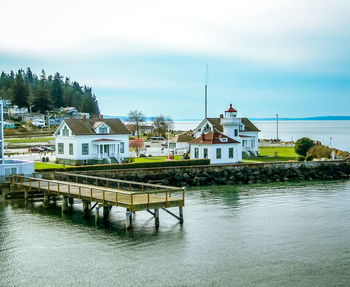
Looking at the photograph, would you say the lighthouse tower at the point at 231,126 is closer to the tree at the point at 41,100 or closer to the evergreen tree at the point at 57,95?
the tree at the point at 41,100

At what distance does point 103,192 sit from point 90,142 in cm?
2519

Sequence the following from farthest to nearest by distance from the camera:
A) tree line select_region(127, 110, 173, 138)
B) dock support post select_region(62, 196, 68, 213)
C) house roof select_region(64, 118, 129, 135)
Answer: tree line select_region(127, 110, 173, 138) < house roof select_region(64, 118, 129, 135) < dock support post select_region(62, 196, 68, 213)

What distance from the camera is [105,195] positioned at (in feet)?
95.5

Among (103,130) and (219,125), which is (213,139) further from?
(103,130)

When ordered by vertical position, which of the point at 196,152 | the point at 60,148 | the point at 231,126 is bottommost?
the point at 196,152

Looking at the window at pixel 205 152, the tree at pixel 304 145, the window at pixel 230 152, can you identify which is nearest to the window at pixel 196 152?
the window at pixel 205 152

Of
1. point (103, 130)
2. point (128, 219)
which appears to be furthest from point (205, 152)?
point (128, 219)

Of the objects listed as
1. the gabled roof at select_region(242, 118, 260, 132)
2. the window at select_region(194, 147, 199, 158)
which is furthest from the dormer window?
the gabled roof at select_region(242, 118, 260, 132)

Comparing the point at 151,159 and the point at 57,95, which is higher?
the point at 57,95

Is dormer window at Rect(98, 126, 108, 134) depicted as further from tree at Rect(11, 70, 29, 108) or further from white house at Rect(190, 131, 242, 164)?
tree at Rect(11, 70, 29, 108)

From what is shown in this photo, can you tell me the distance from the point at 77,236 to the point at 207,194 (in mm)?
16581

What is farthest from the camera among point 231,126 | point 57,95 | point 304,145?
point 57,95

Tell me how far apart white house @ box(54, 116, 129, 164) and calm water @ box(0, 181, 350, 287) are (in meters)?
17.7

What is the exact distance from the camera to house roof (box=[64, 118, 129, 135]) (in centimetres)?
5209
